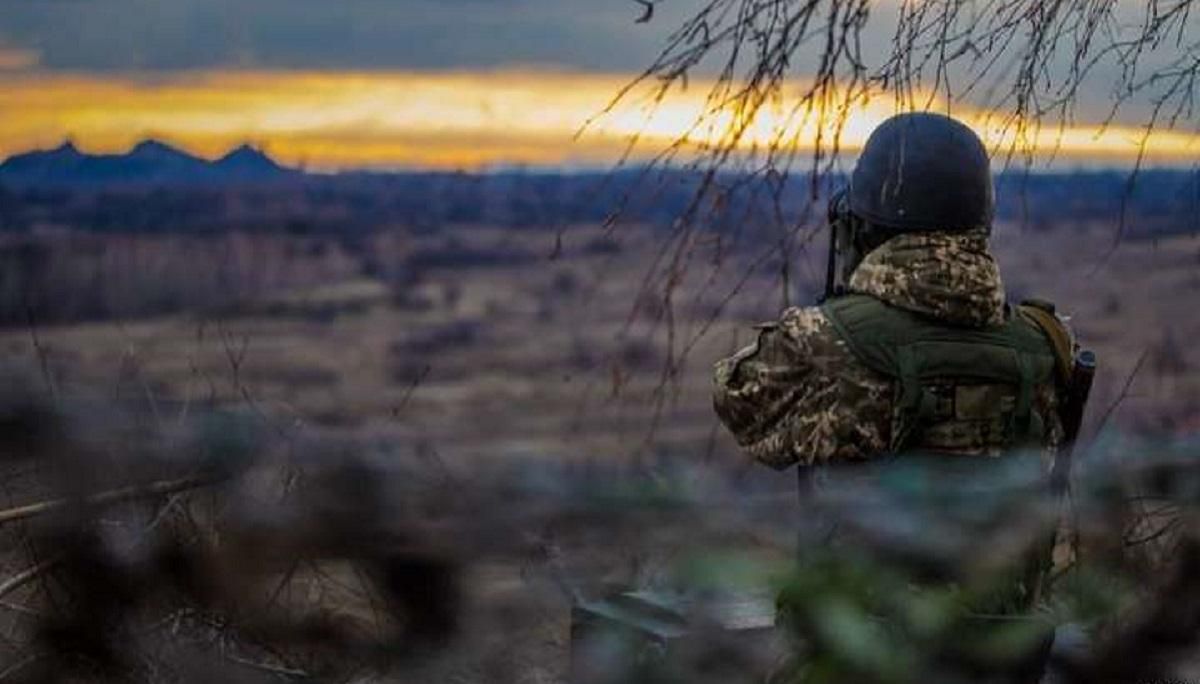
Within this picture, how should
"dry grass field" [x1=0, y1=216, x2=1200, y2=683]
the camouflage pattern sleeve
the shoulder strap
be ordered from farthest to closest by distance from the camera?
the shoulder strap, the camouflage pattern sleeve, "dry grass field" [x1=0, y1=216, x2=1200, y2=683]

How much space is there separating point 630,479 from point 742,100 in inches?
59.2

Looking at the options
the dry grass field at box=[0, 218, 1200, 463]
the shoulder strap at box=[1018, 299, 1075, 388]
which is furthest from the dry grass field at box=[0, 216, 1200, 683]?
the shoulder strap at box=[1018, 299, 1075, 388]

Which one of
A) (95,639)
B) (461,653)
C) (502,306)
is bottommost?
(502,306)

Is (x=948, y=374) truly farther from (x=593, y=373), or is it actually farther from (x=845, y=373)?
(x=593, y=373)

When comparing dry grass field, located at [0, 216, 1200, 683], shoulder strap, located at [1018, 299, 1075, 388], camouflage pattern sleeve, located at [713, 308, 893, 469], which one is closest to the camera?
dry grass field, located at [0, 216, 1200, 683]

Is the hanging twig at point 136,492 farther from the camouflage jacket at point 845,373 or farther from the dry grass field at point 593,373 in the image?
the camouflage jacket at point 845,373

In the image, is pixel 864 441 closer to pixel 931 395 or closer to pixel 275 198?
pixel 931 395

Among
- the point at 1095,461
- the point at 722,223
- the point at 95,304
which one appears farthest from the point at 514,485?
the point at 95,304

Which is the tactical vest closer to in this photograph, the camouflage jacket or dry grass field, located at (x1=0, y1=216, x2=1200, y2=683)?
the camouflage jacket

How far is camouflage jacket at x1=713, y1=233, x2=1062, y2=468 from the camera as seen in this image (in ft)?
12.0

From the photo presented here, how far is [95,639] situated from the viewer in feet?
5.48

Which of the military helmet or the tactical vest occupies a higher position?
the military helmet

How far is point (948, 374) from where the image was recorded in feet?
12.1

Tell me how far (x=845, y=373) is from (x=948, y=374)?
19cm
